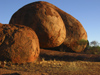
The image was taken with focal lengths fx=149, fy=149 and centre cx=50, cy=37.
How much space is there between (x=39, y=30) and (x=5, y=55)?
4045 mm

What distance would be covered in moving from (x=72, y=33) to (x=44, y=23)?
3.33m

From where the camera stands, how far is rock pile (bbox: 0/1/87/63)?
6812 millimetres

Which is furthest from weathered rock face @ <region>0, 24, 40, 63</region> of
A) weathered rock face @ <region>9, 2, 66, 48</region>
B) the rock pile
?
weathered rock face @ <region>9, 2, 66, 48</region>

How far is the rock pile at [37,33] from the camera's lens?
22.4ft

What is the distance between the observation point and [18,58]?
6.73 m

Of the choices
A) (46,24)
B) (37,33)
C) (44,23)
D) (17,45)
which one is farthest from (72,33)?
(17,45)

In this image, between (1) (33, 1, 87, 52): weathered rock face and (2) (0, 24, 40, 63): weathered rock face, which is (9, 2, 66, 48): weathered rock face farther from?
(2) (0, 24, 40, 63): weathered rock face

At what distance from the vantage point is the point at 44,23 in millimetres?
10469

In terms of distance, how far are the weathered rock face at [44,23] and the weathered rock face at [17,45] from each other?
3.11m

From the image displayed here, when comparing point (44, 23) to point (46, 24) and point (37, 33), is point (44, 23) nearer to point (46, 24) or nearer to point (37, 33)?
point (46, 24)

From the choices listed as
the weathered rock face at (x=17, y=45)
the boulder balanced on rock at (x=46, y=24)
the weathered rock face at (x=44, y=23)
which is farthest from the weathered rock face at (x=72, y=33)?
the weathered rock face at (x=17, y=45)

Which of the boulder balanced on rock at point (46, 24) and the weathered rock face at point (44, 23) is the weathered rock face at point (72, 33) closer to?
the boulder balanced on rock at point (46, 24)

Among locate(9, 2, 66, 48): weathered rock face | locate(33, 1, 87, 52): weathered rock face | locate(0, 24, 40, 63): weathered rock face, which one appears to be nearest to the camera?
locate(0, 24, 40, 63): weathered rock face

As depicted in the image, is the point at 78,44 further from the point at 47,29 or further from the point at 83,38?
the point at 47,29
